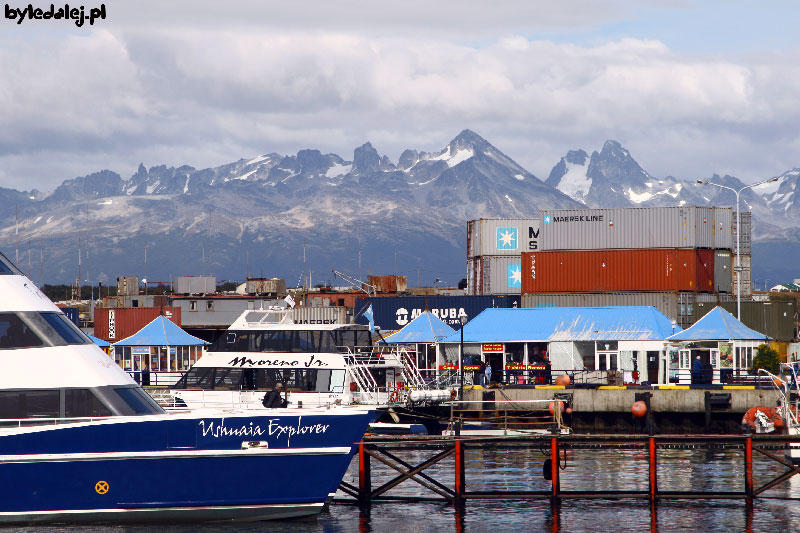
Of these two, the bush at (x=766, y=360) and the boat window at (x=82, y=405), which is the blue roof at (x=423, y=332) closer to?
the bush at (x=766, y=360)

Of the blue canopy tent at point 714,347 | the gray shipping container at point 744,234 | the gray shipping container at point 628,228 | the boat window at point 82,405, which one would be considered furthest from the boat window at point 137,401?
the gray shipping container at point 744,234

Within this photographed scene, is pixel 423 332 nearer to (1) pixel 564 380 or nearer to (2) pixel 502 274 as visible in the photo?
(1) pixel 564 380

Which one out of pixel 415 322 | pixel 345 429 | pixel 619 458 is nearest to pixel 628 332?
Answer: pixel 415 322

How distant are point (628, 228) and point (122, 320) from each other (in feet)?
130

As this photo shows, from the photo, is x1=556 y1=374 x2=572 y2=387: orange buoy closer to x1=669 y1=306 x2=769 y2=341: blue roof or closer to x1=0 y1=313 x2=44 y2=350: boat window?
x1=669 y1=306 x2=769 y2=341: blue roof

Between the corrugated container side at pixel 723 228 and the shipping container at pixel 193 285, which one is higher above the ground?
the corrugated container side at pixel 723 228

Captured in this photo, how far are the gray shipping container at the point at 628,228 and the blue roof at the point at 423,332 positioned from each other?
59.3ft

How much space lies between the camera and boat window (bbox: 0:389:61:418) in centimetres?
2544

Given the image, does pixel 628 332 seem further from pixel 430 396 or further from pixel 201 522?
pixel 201 522

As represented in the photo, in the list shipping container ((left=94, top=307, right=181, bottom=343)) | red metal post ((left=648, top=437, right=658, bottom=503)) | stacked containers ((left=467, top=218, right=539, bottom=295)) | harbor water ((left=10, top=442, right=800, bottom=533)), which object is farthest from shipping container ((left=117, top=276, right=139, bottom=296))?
red metal post ((left=648, top=437, right=658, bottom=503))

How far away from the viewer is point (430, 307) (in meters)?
84.7

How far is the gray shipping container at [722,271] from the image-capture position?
77.8 m

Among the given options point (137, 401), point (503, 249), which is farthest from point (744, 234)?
point (137, 401)

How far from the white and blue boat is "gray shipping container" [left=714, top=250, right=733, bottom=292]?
55754mm
